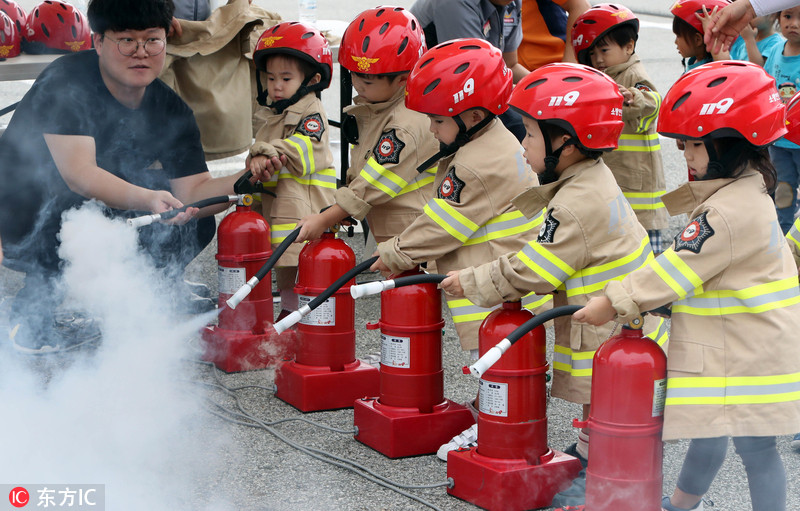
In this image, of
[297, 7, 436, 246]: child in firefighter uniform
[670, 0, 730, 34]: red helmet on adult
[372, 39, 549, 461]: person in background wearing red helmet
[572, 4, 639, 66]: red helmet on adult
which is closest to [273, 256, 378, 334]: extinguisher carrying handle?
[372, 39, 549, 461]: person in background wearing red helmet

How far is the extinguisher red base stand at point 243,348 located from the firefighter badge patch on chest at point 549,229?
193 cm

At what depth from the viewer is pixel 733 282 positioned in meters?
2.87

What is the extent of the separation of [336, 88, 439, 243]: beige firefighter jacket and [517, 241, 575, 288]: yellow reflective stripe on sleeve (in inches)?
45.6

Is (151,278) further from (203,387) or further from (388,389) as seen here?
(388,389)

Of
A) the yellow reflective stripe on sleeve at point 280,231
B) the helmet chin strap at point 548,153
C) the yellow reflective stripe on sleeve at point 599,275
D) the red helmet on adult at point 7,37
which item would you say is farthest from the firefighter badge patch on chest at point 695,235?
the red helmet on adult at point 7,37

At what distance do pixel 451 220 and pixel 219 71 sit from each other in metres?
2.58

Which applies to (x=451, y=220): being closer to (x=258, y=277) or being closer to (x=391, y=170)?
(x=391, y=170)

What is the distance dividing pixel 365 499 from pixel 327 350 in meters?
1.01

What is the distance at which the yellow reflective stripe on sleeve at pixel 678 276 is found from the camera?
2807mm

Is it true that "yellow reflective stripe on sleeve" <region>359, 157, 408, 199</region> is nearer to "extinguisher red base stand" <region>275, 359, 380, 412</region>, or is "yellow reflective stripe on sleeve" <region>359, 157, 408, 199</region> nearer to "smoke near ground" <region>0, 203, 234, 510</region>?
"extinguisher red base stand" <region>275, 359, 380, 412</region>

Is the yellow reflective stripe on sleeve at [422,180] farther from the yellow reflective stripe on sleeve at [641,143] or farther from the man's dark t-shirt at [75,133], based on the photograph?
the yellow reflective stripe on sleeve at [641,143]

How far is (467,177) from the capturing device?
3779 mm

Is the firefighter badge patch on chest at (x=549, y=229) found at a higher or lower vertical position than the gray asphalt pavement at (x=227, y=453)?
higher

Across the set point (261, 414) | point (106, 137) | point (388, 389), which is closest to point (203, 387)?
point (261, 414)
